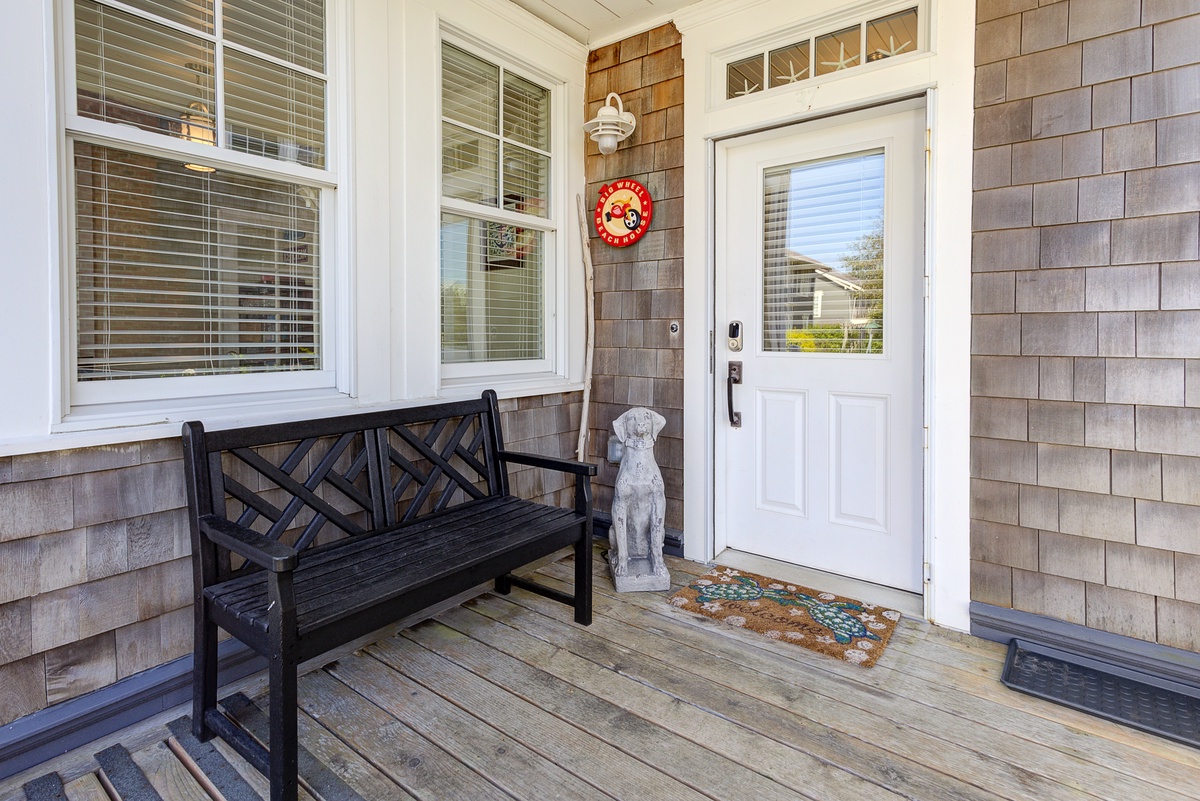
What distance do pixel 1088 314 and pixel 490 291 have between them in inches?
94.4

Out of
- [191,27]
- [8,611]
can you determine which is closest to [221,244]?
[191,27]

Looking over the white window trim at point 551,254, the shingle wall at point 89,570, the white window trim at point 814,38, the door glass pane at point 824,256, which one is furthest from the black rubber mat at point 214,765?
the white window trim at point 814,38

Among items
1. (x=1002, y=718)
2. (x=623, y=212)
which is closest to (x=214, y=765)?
(x=1002, y=718)

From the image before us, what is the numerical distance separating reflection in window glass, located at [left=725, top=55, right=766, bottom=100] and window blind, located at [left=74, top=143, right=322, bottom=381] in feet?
6.46

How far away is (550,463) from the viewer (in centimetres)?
250

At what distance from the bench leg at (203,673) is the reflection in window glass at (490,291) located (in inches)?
55.1

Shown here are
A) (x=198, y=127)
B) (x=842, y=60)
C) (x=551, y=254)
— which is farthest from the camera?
(x=551, y=254)

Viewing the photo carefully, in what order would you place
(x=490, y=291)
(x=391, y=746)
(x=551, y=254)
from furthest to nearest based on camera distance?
(x=551, y=254)
(x=490, y=291)
(x=391, y=746)

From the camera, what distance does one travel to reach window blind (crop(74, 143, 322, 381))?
178 centimetres

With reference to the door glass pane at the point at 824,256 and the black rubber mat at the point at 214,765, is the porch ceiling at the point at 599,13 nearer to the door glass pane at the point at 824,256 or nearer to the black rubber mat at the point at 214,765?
the door glass pane at the point at 824,256

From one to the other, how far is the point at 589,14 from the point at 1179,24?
2.30 metres

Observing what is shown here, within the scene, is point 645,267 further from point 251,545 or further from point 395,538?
point 251,545

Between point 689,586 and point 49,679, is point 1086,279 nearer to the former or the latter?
point 689,586

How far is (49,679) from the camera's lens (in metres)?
1.66
